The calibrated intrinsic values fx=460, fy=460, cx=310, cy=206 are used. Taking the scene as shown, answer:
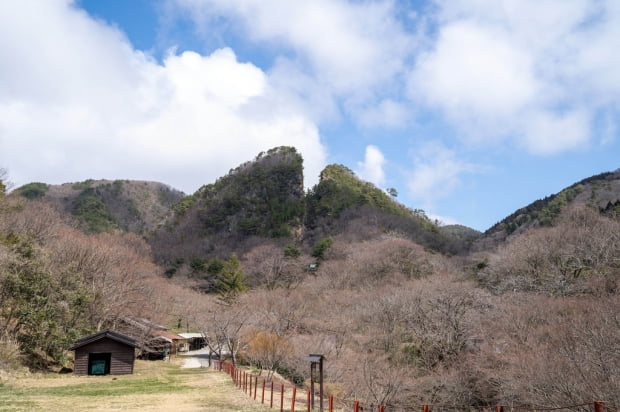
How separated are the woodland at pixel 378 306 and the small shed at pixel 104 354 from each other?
1.27m

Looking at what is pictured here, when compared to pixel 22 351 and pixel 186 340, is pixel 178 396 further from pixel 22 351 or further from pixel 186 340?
pixel 186 340

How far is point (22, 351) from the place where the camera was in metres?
27.0

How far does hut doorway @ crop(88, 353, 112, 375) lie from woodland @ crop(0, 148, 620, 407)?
1.82 metres

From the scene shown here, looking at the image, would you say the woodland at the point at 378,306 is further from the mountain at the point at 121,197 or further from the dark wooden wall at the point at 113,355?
the mountain at the point at 121,197

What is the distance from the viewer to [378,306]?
114 feet

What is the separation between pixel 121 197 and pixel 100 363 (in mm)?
130978

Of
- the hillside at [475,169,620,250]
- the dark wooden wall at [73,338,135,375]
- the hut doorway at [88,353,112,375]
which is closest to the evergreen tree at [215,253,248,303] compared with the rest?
the dark wooden wall at [73,338,135,375]

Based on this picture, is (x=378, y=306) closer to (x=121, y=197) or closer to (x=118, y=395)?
(x=118, y=395)

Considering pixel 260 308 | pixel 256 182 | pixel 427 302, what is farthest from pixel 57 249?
pixel 256 182

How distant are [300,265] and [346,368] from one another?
37500 millimetres

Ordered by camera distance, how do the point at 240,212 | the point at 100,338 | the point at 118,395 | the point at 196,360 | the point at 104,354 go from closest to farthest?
the point at 118,395
the point at 100,338
the point at 104,354
the point at 196,360
the point at 240,212

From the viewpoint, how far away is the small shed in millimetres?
28578

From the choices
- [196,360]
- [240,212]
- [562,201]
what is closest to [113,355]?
[196,360]

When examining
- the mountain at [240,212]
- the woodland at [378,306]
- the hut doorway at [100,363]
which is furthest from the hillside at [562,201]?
the hut doorway at [100,363]
